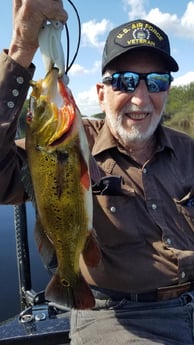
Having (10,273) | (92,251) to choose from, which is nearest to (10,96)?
(92,251)

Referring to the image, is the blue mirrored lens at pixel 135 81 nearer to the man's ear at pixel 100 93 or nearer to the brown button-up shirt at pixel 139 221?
the man's ear at pixel 100 93

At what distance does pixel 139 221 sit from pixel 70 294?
725 mm

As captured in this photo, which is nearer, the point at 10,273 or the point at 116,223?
the point at 116,223

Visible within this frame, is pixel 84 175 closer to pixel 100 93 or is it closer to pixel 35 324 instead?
pixel 100 93

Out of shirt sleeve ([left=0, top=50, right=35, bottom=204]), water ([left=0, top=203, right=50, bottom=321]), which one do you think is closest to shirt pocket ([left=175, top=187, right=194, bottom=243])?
shirt sleeve ([left=0, top=50, right=35, bottom=204])

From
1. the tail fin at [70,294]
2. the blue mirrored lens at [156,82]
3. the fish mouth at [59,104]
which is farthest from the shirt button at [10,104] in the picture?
the blue mirrored lens at [156,82]

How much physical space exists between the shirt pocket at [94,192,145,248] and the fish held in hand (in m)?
0.58

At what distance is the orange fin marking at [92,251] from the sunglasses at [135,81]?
40.9 inches

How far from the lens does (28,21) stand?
1993mm

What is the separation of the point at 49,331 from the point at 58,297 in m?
0.77

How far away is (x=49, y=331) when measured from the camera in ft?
9.56

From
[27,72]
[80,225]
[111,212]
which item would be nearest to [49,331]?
[111,212]

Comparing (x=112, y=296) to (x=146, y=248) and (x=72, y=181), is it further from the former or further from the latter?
(x=72, y=181)

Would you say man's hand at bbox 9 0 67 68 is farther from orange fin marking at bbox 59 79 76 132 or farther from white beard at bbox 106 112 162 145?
white beard at bbox 106 112 162 145
